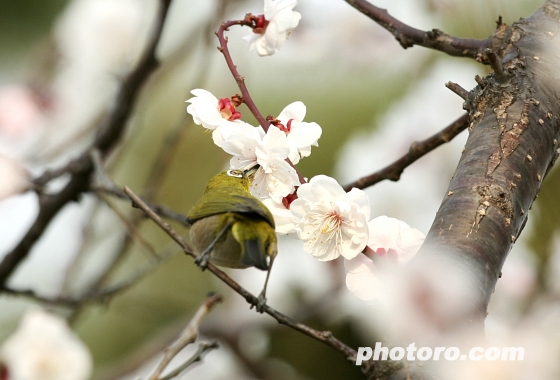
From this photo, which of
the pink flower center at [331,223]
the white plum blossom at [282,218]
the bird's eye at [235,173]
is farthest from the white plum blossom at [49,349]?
the pink flower center at [331,223]

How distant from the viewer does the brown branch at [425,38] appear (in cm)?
113

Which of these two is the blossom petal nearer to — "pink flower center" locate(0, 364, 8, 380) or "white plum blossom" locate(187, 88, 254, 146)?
"white plum blossom" locate(187, 88, 254, 146)

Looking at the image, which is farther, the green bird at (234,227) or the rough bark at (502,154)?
the green bird at (234,227)

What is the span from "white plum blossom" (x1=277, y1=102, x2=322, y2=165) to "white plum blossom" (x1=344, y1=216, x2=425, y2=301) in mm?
172

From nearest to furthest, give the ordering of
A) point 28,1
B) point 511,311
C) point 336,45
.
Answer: point 511,311
point 336,45
point 28,1

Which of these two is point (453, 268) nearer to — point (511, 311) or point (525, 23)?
point (525, 23)

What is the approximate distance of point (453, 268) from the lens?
737 mm

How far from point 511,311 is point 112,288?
4.40 ft

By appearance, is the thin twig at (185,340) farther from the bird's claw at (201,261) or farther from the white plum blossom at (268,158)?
the white plum blossom at (268,158)

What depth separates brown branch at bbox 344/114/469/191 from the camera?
1.25 m

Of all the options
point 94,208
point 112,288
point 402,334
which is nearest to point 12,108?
point 94,208

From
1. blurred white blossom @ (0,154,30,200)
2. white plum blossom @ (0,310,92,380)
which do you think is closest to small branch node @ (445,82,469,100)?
blurred white blossom @ (0,154,30,200)

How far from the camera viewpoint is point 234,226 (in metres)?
1.08

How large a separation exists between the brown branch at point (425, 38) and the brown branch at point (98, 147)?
0.51 metres
